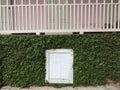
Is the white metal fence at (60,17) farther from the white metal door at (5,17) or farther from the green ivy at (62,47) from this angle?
the green ivy at (62,47)

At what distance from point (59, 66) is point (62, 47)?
0.56m

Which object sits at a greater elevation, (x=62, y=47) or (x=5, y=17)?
(x=5, y=17)

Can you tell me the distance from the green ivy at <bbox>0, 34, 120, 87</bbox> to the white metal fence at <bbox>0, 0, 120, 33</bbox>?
0.80 feet

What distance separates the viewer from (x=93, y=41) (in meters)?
7.01

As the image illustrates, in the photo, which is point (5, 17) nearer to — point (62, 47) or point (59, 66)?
point (62, 47)

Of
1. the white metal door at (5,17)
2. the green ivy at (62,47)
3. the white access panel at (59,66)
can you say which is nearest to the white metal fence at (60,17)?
the white metal door at (5,17)

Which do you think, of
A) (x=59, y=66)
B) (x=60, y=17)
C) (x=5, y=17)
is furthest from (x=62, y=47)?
(x=5, y=17)

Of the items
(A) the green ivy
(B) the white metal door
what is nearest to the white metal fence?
(B) the white metal door

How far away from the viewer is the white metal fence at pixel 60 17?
695 cm

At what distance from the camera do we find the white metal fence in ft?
22.8

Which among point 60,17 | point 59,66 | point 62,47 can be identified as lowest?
point 59,66

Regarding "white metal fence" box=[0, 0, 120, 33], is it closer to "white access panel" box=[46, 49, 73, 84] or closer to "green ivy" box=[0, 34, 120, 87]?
"green ivy" box=[0, 34, 120, 87]

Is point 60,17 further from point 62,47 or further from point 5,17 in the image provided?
point 5,17

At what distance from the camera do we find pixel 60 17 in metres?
7.10
